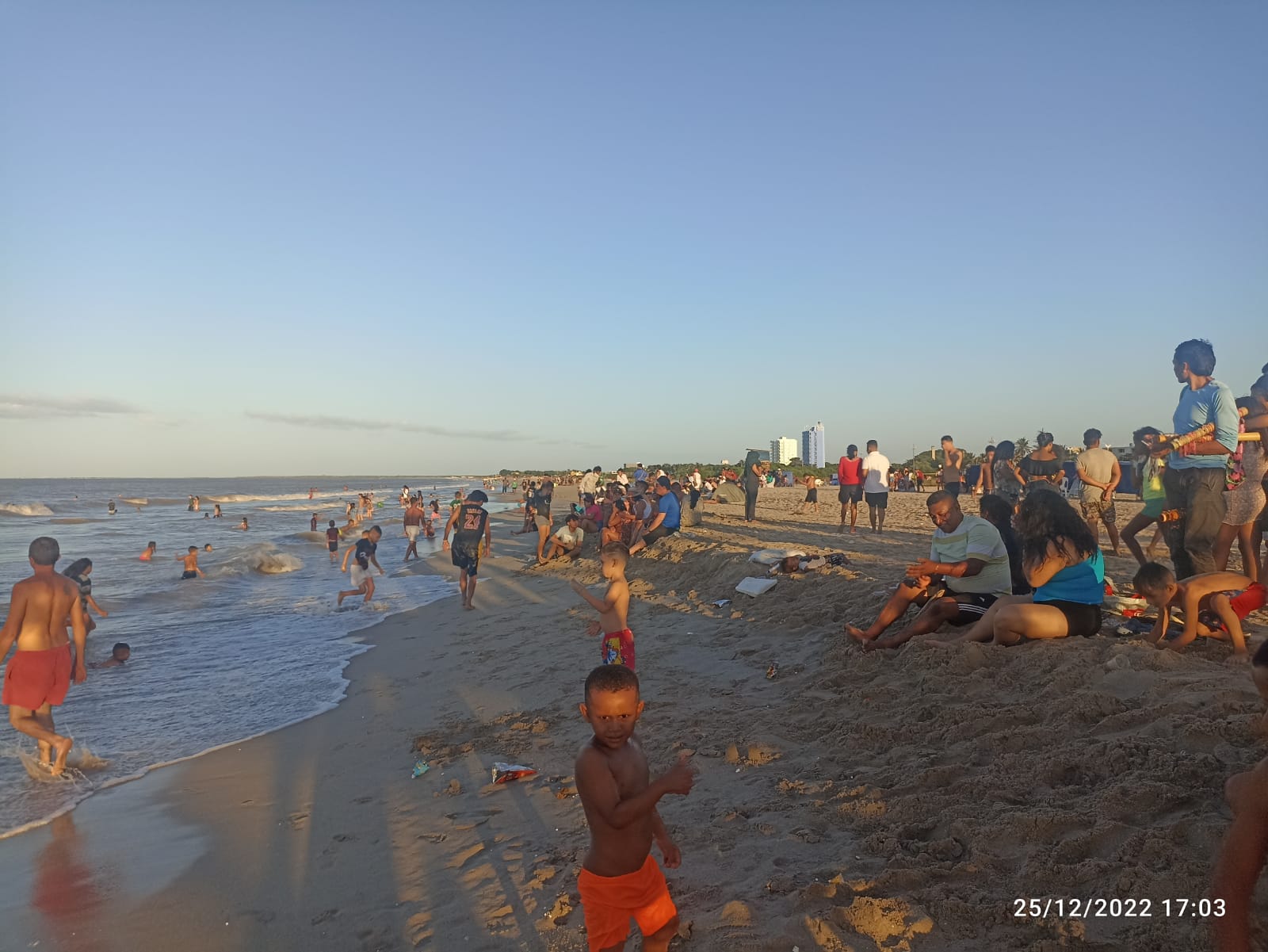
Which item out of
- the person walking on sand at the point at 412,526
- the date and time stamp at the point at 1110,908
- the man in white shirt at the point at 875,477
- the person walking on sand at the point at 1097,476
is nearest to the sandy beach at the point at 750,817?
the date and time stamp at the point at 1110,908

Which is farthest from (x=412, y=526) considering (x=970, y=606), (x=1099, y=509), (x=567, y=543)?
(x=970, y=606)

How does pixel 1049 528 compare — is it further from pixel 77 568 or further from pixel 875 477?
pixel 77 568

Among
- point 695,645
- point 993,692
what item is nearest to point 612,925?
point 993,692

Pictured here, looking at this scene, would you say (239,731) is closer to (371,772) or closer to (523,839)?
(371,772)

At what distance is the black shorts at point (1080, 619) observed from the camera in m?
4.95

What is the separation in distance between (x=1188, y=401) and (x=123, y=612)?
1623cm

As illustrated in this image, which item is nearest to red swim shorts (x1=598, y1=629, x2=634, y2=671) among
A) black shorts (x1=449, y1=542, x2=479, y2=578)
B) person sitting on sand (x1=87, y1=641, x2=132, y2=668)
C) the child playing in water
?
black shorts (x1=449, y1=542, x2=479, y2=578)

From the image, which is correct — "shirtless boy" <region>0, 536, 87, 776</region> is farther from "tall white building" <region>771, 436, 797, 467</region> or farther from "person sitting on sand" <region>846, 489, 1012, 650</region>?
"tall white building" <region>771, 436, 797, 467</region>

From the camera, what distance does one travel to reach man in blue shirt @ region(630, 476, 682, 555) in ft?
45.6

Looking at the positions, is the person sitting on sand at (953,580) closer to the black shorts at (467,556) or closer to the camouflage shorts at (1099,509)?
the camouflage shorts at (1099,509)

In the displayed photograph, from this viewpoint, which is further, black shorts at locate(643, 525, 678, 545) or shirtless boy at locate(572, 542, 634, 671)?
black shorts at locate(643, 525, 678, 545)

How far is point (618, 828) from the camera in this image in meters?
2.40

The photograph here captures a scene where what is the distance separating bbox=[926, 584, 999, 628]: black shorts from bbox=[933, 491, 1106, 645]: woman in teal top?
1.88 feet

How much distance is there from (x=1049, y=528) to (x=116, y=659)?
421 inches
